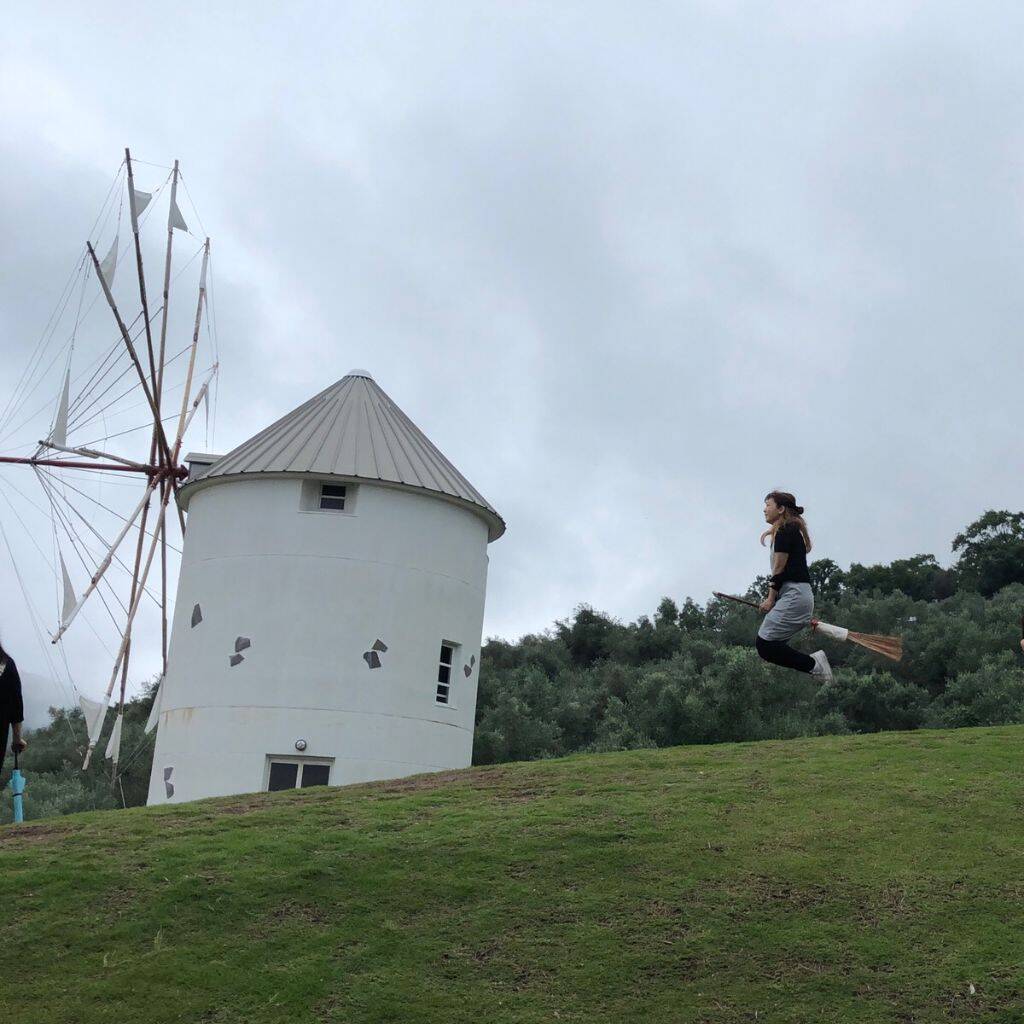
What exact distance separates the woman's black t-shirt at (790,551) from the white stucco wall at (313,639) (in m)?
15.7

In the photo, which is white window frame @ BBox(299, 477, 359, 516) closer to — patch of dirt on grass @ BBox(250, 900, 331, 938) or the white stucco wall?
A: the white stucco wall

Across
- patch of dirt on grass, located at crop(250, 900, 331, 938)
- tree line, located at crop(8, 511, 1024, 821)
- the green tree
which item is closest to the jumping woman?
patch of dirt on grass, located at crop(250, 900, 331, 938)

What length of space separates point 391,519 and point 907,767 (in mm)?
14620

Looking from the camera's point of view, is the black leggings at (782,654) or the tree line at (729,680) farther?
the tree line at (729,680)

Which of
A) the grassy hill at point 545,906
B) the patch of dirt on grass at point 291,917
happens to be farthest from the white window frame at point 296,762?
the patch of dirt on grass at point 291,917

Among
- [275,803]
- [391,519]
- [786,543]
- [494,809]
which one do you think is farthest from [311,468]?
[786,543]

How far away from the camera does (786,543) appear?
14102 millimetres

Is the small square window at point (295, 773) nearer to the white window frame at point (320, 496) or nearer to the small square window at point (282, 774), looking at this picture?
the small square window at point (282, 774)

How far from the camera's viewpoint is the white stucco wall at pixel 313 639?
93.0 ft

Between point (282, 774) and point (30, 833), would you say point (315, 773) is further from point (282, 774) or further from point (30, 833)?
point (30, 833)

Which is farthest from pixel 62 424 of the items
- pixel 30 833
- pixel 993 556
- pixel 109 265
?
pixel 993 556

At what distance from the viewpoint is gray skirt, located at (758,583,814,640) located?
14.0 metres

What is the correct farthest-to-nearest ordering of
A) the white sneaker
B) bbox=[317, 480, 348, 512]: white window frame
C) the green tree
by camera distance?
the green tree, bbox=[317, 480, 348, 512]: white window frame, the white sneaker

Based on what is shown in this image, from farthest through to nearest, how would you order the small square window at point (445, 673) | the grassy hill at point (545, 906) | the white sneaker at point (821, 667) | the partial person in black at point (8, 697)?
1. the small square window at point (445, 673)
2. the partial person in black at point (8, 697)
3. the white sneaker at point (821, 667)
4. the grassy hill at point (545, 906)
